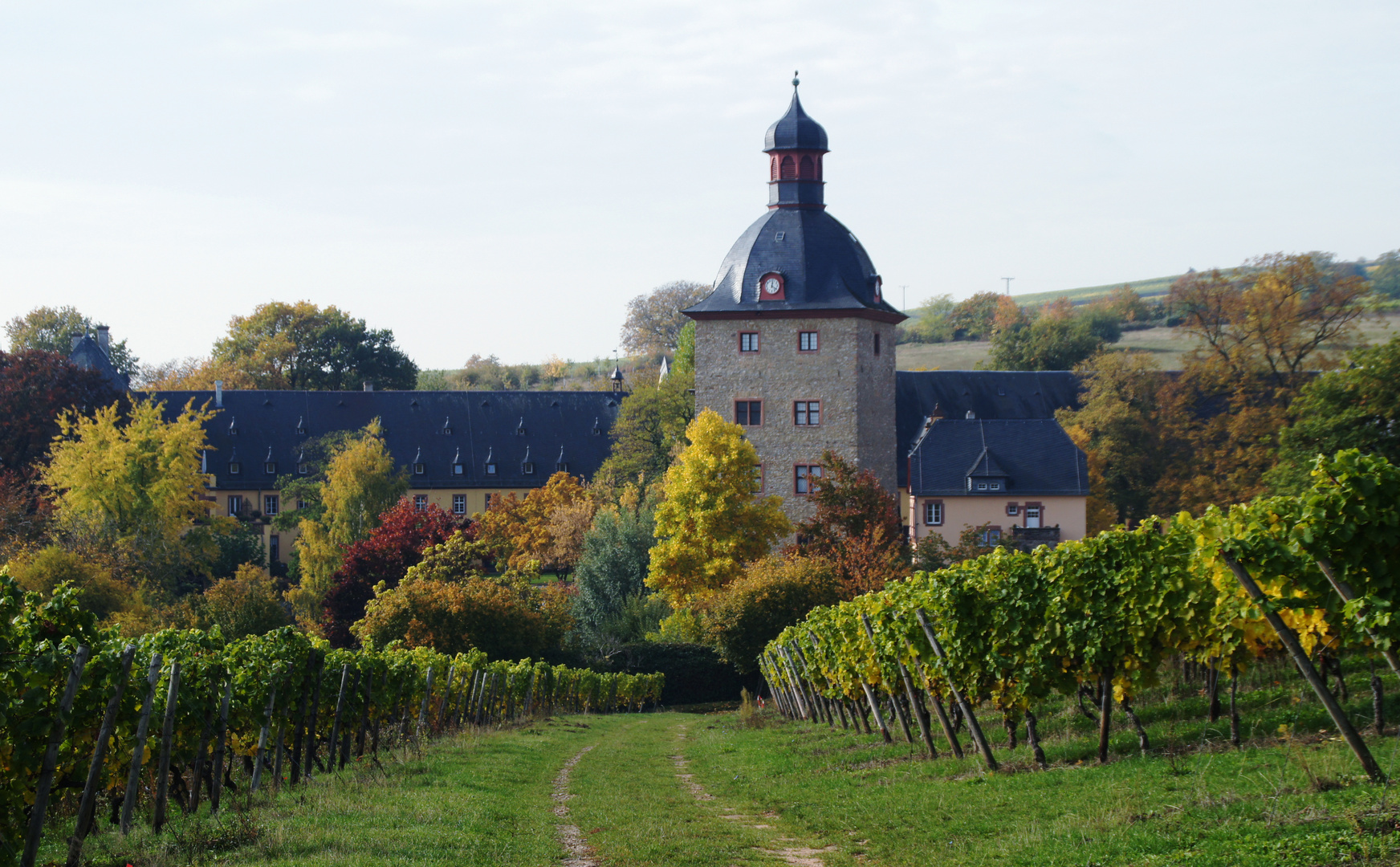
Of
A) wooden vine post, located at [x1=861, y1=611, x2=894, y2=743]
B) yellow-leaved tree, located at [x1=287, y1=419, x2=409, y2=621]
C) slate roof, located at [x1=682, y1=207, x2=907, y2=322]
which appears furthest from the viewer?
yellow-leaved tree, located at [x1=287, y1=419, x2=409, y2=621]

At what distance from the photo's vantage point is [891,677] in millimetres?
17609

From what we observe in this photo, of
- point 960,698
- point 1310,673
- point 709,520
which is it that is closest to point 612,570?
point 709,520

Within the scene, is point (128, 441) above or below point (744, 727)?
above

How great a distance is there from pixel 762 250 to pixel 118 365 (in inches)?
2132

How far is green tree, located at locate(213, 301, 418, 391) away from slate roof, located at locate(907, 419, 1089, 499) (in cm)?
4427

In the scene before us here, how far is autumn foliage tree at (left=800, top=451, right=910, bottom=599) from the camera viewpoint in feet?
141

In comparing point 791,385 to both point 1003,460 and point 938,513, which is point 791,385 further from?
point 1003,460

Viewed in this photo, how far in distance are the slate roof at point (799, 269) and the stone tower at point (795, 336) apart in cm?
4

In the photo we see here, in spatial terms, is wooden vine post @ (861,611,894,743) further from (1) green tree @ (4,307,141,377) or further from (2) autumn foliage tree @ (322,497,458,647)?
(1) green tree @ (4,307,141,377)

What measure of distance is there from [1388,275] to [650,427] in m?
74.0

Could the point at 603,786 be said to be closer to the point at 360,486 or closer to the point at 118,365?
the point at 360,486

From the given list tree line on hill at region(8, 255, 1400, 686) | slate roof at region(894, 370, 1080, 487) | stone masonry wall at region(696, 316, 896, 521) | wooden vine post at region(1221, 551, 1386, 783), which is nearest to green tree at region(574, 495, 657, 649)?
tree line on hill at region(8, 255, 1400, 686)

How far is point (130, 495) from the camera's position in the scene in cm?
4938

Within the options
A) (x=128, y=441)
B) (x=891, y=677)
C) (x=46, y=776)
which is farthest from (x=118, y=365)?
(x=46, y=776)
